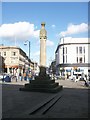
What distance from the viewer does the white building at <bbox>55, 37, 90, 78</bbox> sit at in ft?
270

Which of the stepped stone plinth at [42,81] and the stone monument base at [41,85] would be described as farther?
the stepped stone plinth at [42,81]

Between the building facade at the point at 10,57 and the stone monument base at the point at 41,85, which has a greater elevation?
the building facade at the point at 10,57

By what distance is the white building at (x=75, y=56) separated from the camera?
8238 centimetres

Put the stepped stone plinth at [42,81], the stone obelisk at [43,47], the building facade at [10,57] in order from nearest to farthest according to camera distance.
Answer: the stepped stone plinth at [42,81] → the stone obelisk at [43,47] → the building facade at [10,57]

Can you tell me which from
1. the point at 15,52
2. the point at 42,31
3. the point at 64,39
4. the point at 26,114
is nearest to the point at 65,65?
the point at 64,39

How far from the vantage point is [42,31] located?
24047 millimetres

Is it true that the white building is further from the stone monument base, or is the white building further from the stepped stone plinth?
the stone monument base

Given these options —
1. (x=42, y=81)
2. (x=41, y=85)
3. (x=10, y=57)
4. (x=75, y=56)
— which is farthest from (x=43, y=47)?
(x=10, y=57)

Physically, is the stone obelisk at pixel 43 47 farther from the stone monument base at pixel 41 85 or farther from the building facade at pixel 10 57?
the building facade at pixel 10 57

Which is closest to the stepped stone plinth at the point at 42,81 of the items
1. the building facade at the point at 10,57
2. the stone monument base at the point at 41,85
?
the stone monument base at the point at 41,85

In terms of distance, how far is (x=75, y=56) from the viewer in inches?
3332

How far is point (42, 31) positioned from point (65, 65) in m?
61.7

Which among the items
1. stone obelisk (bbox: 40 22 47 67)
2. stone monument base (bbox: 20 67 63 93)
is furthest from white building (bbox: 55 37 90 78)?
stone monument base (bbox: 20 67 63 93)

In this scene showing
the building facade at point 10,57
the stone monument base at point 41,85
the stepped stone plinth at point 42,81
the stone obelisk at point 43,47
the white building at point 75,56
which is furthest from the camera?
the building facade at point 10,57
